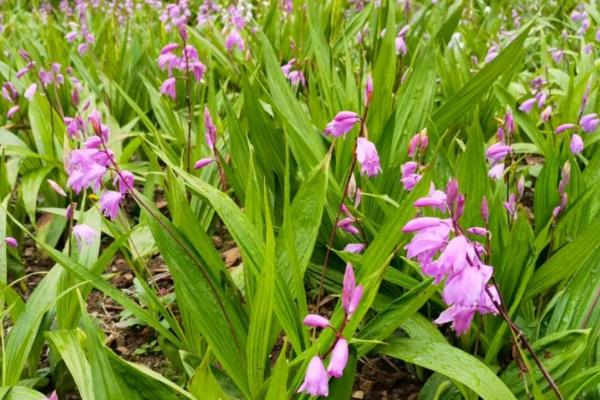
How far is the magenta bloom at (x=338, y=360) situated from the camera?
1.12m

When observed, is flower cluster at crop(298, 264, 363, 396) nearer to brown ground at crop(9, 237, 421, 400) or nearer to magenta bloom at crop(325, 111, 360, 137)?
magenta bloom at crop(325, 111, 360, 137)

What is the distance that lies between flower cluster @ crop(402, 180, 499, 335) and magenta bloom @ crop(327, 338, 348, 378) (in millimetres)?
190

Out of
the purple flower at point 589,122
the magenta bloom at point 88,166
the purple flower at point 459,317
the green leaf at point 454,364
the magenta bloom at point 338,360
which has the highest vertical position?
the magenta bloom at point 88,166

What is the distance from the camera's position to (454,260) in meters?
1.08

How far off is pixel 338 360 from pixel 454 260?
0.84 ft

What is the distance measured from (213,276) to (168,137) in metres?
1.20

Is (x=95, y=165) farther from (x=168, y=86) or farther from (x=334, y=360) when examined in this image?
(x=168, y=86)

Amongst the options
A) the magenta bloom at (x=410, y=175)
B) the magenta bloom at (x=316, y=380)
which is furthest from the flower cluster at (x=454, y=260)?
the magenta bloom at (x=410, y=175)

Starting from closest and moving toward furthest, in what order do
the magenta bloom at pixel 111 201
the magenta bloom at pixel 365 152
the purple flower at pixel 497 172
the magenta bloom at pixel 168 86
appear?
1. the magenta bloom at pixel 365 152
2. the magenta bloom at pixel 111 201
3. the purple flower at pixel 497 172
4. the magenta bloom at pixel 168 86

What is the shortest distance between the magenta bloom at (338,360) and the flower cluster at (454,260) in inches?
7.5

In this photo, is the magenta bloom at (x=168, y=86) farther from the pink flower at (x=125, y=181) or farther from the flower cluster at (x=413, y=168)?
the flower cluster at (x=413, y=168)

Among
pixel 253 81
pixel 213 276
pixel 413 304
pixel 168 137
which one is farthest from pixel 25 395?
pixel 253 81

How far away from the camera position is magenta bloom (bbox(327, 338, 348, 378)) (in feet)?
3.68

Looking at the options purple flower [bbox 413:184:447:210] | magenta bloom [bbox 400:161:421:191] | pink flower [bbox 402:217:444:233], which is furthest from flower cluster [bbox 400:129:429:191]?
pink flower [bbox 402:217:444:233]
